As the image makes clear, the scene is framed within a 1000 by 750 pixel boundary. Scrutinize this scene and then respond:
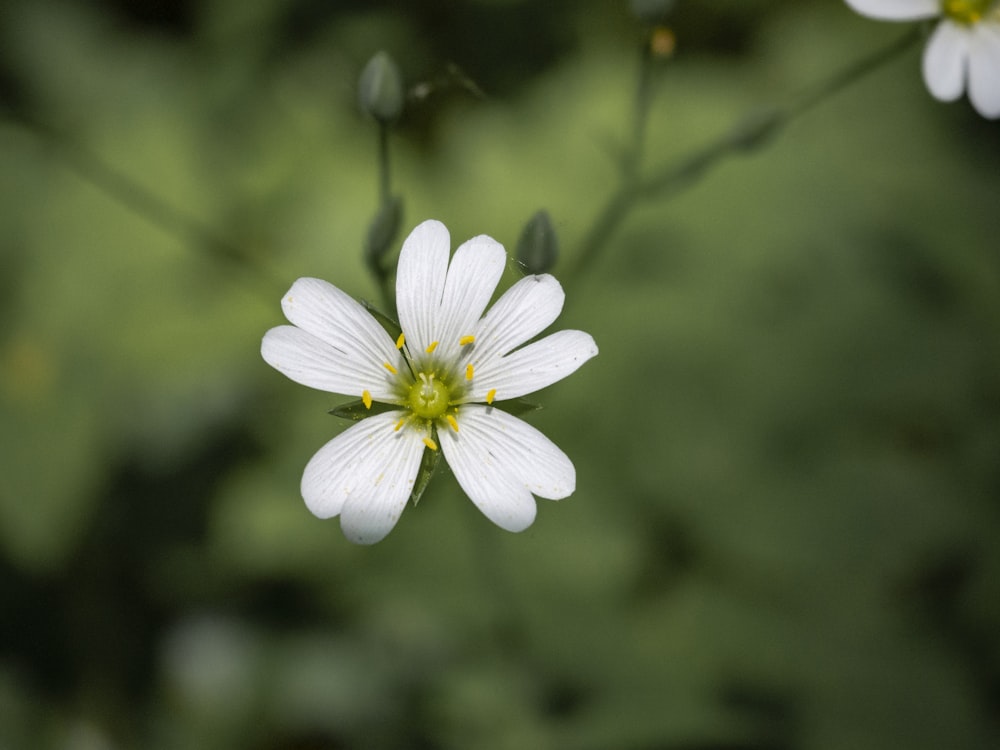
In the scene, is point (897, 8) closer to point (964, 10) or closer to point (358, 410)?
point (964, 10)

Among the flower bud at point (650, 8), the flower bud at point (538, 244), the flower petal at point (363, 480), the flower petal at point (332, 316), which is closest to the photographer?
the flower petal at point (363, 480)

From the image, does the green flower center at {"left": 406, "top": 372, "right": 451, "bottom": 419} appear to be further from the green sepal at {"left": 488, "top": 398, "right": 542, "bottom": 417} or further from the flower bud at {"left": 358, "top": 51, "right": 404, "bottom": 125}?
the flower bud at {"left": 358, "top": 51, "right": 404, "bottom": 125}

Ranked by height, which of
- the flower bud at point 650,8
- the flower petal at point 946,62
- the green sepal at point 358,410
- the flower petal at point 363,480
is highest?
the flower bud at point 650,8

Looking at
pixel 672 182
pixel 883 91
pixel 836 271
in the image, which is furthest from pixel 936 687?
pixel 883 91

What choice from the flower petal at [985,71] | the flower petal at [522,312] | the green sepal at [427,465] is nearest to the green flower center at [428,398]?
the green sepal at [427,465]

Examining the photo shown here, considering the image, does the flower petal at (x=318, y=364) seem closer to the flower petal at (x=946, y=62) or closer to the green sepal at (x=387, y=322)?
the green sepal at (x=387, y=322)

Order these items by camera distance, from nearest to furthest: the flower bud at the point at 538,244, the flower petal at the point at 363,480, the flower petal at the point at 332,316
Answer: the flower petal at the point at 363,480, the flower petal at the point at 332,316, the flower bud at the point at 538,244
